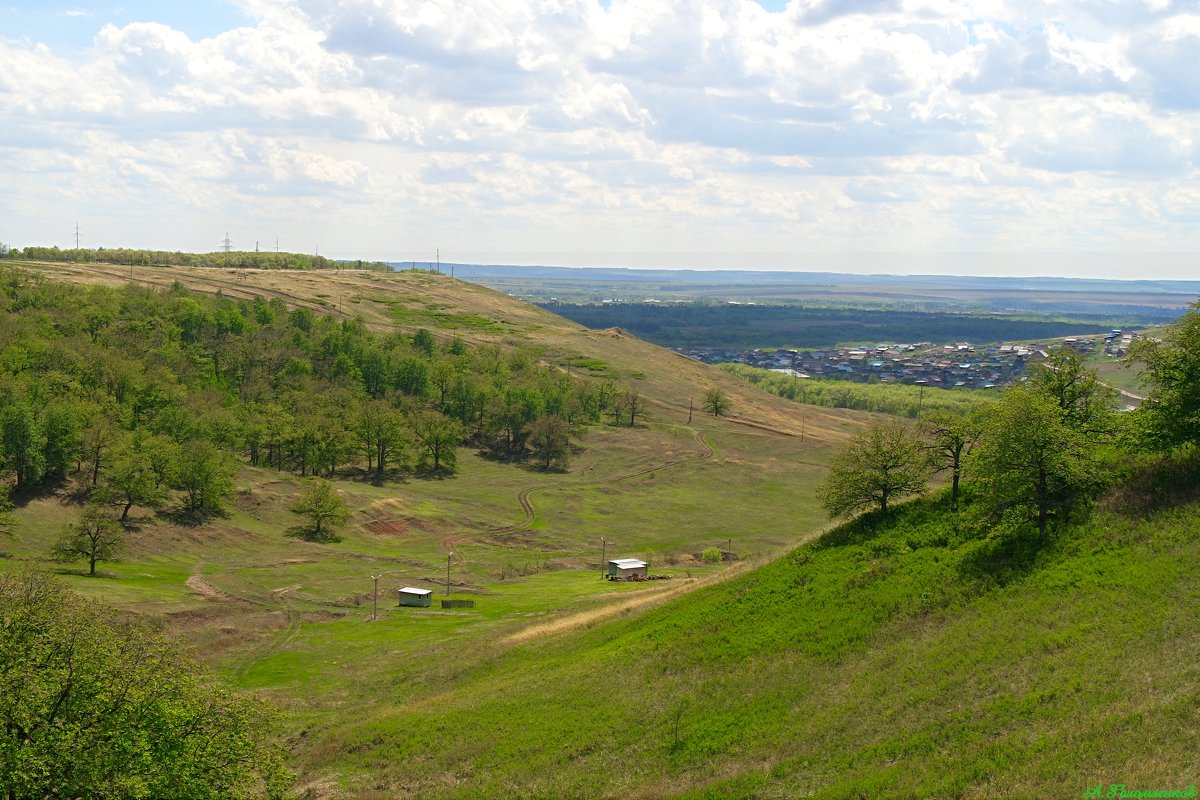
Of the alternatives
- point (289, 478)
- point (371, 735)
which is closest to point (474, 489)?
point (289, 478)

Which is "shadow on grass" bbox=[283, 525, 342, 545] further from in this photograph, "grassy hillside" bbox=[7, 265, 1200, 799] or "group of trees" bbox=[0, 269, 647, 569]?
"grassy hillside" bbox=[7, 265, 1200, 799]

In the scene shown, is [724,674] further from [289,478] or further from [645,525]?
[289,478]

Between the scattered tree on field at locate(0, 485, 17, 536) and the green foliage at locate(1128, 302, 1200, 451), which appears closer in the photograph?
the green foliage at locate(1128, 302, 1200, 451)

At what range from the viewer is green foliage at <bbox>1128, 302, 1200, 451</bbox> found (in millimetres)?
47656

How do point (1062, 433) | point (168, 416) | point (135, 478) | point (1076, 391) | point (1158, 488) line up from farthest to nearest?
point (168, 416)
point (135, 478)
point (1076, 391)
point (1062, 433)
point (1158, 488)

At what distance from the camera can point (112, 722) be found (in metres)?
37.2

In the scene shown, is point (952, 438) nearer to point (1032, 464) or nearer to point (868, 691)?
point (1032, 464)

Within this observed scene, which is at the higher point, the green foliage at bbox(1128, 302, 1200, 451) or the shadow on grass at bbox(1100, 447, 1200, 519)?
the green foliage at bbox(1128, 302, 1200, 451)

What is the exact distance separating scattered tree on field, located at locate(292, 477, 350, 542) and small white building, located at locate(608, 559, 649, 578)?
41.4 meters

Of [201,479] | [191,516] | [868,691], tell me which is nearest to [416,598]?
[191,516]

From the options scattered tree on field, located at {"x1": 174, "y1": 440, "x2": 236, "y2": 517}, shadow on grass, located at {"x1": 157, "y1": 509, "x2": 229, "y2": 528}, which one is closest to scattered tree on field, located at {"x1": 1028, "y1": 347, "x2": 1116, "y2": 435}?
shadow on grass, located at {"x1": 157, "y1": 509, "x2": 229, "y2": 528}

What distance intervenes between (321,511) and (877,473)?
93.1 metres

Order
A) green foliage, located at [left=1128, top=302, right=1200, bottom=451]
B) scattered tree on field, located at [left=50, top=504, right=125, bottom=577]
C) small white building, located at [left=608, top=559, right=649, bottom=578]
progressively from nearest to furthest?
green foliage, located at [left=1128, top=302, right=1200, bottom=451], scattered tree on field, located at [left=50, top=504, right=125, bottom=577], small white building, located at [left=608, top=559, right=649, bottom=578]

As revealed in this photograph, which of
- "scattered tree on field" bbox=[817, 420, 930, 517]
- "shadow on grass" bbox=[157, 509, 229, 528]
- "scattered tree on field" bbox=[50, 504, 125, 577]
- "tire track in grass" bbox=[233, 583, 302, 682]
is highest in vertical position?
"scattered tree on field" bbox=[817, 420, 930, 517]
